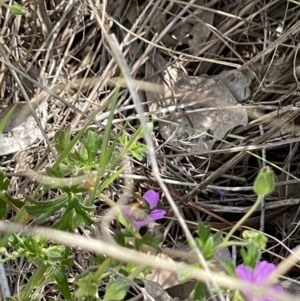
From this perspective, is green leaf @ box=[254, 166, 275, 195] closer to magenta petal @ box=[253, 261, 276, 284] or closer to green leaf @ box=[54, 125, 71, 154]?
magenta petal @ box=[253, 261, 276, 284]

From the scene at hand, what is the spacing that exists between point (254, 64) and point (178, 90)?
0.77 ft

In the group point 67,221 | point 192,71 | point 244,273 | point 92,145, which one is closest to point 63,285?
point 67,221

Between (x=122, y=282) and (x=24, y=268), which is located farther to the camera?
(x=24, y=268)

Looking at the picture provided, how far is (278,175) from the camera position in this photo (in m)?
1.76

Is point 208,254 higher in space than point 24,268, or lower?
higher

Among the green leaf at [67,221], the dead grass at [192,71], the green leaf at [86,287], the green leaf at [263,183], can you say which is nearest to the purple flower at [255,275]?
the green leaf at [263,183]

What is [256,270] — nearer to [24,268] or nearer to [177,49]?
[24,268]

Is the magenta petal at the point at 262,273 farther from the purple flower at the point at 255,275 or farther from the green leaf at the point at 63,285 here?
the green leaf at the point at 63,285

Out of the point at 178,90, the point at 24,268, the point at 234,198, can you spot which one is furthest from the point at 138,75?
the point at 24,268

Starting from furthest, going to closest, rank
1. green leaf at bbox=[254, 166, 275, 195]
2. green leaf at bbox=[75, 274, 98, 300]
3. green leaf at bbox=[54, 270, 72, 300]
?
1. green leaf at bbox=[54, 270, 72, 300]
2. green leaf at bbox=[75, 274, 98, 300]
3. green leaf at bbox=[254, 166, 275, 195]

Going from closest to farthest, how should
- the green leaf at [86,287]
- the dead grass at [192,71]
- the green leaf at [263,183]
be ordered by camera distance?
the green leaf at [263,183], the green leaf at [86,287], the dead grass at [192,71]

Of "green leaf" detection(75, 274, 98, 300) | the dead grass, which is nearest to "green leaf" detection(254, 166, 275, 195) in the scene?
"green leaf" detection(75, 274, 98, 300)

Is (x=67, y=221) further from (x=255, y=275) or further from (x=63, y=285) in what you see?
(x=255, y=275)

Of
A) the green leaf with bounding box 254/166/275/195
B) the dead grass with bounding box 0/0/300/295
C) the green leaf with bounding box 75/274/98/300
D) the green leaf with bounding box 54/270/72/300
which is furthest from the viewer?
the dead grass with bounding box 0/0/300/295
